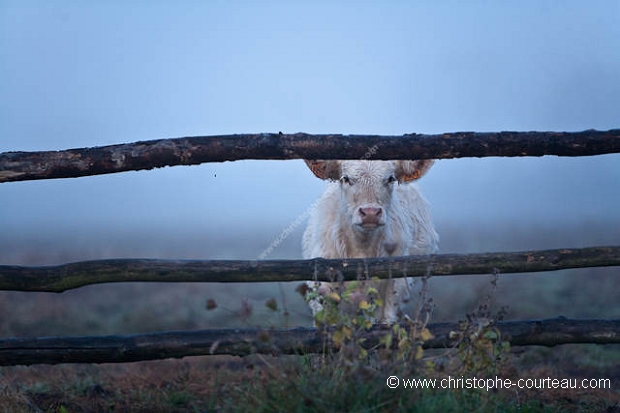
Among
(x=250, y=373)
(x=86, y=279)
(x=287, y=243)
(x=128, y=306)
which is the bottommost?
(x=287, y=243)

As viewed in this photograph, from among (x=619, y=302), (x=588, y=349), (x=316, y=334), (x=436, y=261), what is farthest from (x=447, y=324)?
(x=619, y=302)

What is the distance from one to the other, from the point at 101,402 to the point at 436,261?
240 cm

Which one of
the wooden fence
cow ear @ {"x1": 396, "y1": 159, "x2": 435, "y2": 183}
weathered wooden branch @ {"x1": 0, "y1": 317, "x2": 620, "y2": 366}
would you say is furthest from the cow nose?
weathered wooden branch @ {"x1": 0, "y1": 317, "x2": 620, "y2": 366}

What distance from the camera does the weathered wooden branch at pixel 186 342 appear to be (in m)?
4.20

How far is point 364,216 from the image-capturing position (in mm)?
6102

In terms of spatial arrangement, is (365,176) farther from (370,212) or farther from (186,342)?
(186,342)

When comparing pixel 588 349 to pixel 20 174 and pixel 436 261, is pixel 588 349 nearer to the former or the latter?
pixel 436 261

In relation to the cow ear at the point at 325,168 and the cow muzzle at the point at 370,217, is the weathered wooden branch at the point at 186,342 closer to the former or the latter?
the cow muzzle at the point at 370,217

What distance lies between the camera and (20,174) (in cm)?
430

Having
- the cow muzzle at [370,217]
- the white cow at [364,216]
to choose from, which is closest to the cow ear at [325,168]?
the white cow at [364,216]

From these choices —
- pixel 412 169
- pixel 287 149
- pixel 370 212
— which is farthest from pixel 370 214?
pixel 287 149

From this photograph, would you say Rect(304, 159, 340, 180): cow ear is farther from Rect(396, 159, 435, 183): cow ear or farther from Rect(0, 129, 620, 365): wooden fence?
Rect(0, 129, 620, 365): wooden fence

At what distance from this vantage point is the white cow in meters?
6.32

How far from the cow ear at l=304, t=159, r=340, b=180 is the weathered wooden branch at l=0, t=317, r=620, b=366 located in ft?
7.88
